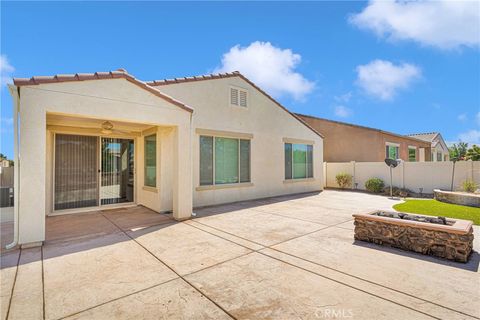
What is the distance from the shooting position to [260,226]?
6.72m

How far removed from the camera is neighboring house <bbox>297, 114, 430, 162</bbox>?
18750mm

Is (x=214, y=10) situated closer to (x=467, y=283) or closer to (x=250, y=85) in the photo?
(x=250, y=85)

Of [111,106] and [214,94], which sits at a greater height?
[214,94]

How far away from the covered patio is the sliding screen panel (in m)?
2.52

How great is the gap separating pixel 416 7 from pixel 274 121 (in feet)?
22.8

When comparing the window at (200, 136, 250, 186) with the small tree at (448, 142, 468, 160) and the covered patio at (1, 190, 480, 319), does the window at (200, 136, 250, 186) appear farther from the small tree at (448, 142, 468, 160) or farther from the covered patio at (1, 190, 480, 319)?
the small tree at (448, 142, 468, 160)

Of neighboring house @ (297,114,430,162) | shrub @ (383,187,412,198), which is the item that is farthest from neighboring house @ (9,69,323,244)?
neighboring house @ (297,114,430,162)

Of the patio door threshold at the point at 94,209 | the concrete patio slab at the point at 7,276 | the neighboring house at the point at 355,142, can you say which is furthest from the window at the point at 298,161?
the concrete patio slab at the point at 7,276

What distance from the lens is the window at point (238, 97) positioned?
1069cm

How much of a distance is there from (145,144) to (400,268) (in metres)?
8.92

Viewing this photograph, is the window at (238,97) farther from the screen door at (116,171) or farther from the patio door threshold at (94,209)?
the patio door threshold at (94,209)

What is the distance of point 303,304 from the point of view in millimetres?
2980

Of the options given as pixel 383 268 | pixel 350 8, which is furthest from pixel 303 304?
pixel 350 8

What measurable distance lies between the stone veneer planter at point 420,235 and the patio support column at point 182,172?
4.89 m
